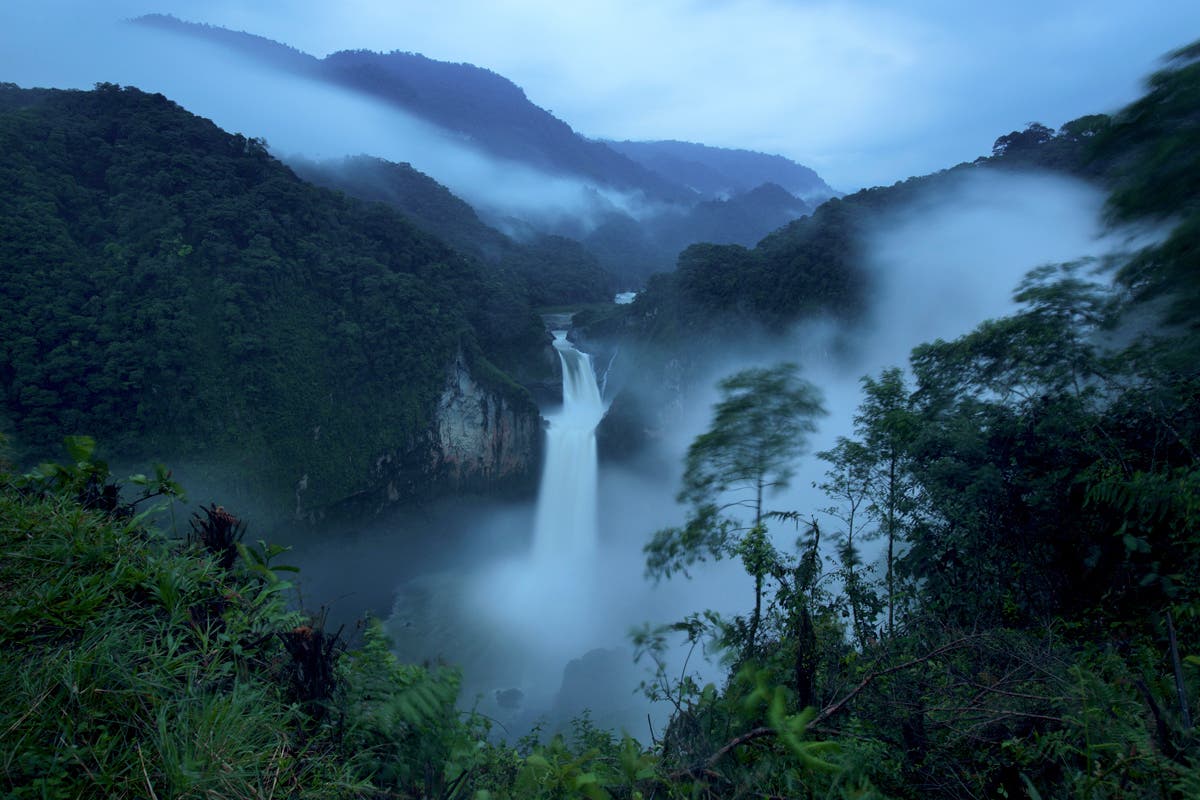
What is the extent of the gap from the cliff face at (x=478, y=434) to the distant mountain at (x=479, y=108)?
109 meters

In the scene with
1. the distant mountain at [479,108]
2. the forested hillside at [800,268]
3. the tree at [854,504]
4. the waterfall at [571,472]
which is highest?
the distant mountain at [479,108]

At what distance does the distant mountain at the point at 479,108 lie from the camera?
12481 centimetres

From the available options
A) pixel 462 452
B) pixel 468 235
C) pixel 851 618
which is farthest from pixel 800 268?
pixel 468 235

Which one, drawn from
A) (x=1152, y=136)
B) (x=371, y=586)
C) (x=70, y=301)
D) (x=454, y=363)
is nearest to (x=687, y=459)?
(x=1152, y=136)

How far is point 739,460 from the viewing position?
7.86 metres

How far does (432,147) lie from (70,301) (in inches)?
4384

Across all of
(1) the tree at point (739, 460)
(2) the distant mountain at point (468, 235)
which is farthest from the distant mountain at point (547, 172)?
(1) the tree at point (739, 460)

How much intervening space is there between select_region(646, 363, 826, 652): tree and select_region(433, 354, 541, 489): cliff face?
23878 mm

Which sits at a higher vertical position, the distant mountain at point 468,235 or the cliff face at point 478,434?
the distant mountain at point 468,235

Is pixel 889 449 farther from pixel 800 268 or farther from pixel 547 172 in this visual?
pixel 547 172

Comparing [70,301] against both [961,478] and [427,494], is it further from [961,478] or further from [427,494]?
[961,478]

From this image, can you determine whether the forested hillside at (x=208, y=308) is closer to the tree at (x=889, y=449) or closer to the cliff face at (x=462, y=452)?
the cliff face at (x=462, y=452)

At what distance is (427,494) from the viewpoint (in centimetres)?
3030

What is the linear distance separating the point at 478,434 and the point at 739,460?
25.1 m
